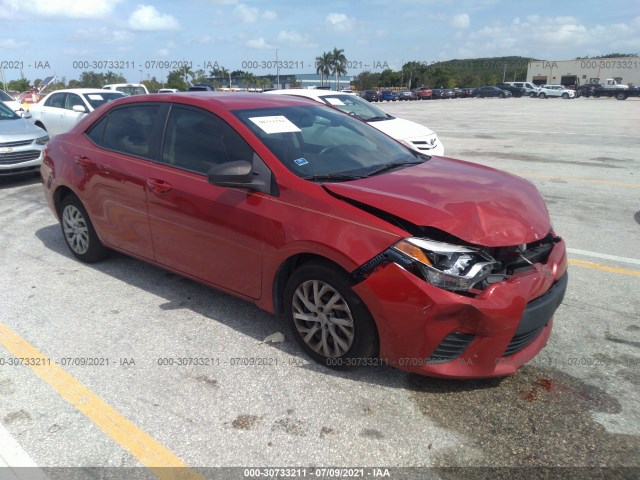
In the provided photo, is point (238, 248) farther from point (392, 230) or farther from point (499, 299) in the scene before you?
point (499, 299)

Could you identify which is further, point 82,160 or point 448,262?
point 82,160

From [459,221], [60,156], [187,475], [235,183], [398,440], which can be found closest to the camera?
[187,475]

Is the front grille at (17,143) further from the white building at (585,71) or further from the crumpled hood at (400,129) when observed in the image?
the white building at (585,71)

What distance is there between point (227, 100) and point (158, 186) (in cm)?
86

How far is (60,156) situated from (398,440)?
Result: 423 cm

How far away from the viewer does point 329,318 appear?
124 inches

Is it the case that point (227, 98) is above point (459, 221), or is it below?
above

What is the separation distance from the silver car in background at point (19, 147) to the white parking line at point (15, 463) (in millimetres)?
7371

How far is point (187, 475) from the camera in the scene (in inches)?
96.6

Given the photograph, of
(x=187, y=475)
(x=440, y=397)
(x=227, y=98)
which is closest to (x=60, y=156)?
(x=227, y=98)

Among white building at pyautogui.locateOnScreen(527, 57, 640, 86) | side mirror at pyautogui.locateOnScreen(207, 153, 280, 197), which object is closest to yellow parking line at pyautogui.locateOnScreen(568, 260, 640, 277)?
side mirror at pyautogui.locateOnScreen(207, 153, 280, 197)

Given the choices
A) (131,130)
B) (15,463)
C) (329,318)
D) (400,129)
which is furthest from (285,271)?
(400,129)

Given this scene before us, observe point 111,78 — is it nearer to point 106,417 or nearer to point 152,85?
point 152,85

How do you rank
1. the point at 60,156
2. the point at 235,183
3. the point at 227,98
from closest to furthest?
1. the point at 235,183
2. the point at 227,98
3. the point at 60,156
